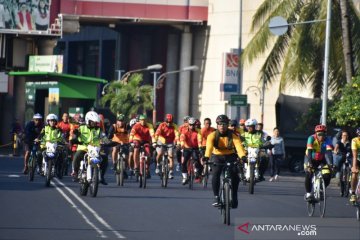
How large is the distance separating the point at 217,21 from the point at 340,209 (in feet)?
176

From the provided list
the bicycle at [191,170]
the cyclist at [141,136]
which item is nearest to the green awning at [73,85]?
the cyclist at [141,136]

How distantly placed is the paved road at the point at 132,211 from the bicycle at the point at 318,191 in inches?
12.0

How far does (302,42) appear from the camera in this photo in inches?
1585

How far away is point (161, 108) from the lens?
3472 inches

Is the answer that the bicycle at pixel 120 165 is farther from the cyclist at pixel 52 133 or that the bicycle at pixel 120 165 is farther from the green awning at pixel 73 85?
the green awning at pixel 73 85

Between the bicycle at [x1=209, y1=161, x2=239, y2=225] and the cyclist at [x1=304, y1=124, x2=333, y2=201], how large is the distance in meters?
1.85

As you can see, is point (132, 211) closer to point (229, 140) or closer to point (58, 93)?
point (229, 140)

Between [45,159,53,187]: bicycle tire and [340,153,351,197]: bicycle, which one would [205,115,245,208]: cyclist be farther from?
[340,153,351,197]: bicycle

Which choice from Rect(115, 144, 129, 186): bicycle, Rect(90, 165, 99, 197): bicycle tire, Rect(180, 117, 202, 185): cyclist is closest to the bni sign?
Rect(180, 117, 202, 185): cyclist

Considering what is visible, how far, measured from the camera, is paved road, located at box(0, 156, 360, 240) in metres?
16.5

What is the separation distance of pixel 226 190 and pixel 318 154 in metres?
2.92

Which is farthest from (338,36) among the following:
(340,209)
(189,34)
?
(189,34)

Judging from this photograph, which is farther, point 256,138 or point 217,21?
point 217,21

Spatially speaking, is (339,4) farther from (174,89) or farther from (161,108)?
(161,108)
